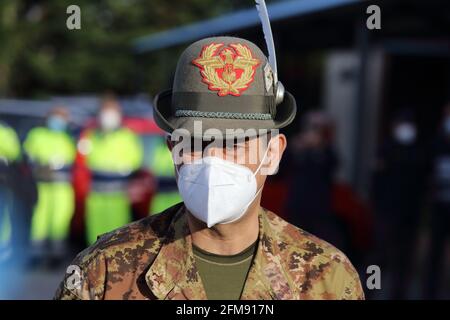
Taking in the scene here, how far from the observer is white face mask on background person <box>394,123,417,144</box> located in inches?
341

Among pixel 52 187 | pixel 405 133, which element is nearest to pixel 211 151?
pixel 405 133

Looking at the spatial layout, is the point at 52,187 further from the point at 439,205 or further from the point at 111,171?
the point at 439,205

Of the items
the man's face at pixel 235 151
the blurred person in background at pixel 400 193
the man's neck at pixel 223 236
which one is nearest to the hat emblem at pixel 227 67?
the man's face at pixel 235 151

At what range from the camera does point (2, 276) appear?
6871mm

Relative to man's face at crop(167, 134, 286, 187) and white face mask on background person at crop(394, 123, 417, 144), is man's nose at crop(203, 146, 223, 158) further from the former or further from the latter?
white face mask on background person at crop(394, 123, 417, 144)

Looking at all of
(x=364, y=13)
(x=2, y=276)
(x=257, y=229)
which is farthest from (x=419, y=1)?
(x=257, y=229)

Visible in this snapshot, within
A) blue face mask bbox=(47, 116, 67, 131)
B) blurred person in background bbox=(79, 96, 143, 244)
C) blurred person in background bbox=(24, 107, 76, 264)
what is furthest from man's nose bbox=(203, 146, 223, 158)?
blue face mask bbox=(47, 116, 67, 131)

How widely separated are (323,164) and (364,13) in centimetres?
195

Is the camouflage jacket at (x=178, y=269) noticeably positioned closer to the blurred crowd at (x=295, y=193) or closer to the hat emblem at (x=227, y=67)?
the hat emblem at (x=227, y=67)

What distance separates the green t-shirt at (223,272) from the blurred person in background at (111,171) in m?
6.65

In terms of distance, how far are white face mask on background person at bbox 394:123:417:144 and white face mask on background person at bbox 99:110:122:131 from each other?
2.72 m

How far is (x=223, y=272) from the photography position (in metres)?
2.55

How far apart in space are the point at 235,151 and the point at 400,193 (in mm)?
6189

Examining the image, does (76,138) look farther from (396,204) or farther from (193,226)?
(193,226)
